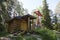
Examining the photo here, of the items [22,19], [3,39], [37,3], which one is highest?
[37,3]

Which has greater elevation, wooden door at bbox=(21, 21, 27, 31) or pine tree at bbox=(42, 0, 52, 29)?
pine tree at bbox=(42, 0, 52, 29)

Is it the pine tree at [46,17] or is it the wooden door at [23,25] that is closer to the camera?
the wooden door at [23,25]

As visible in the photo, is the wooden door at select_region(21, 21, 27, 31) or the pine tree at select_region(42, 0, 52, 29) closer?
the wooden door at select_region(21, 21, 27, 31)

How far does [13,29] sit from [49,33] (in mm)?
7590

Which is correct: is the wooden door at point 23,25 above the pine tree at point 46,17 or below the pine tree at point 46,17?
below

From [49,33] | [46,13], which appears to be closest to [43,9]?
[46,13]

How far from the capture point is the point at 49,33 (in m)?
12.4

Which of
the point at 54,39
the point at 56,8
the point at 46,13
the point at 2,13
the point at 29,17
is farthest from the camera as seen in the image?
the point at 56,8

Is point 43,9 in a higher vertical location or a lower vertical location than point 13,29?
higher

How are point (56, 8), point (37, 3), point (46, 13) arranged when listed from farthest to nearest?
point (37, 3) → point (56, 8) → point (46, 13)

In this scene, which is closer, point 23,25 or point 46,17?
point 23,25

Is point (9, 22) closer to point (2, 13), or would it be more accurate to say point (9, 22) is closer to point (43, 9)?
point (2, 13)

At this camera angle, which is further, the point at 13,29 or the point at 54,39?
the point at 13,29

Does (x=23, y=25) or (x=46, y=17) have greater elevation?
(x=46, y=17)
